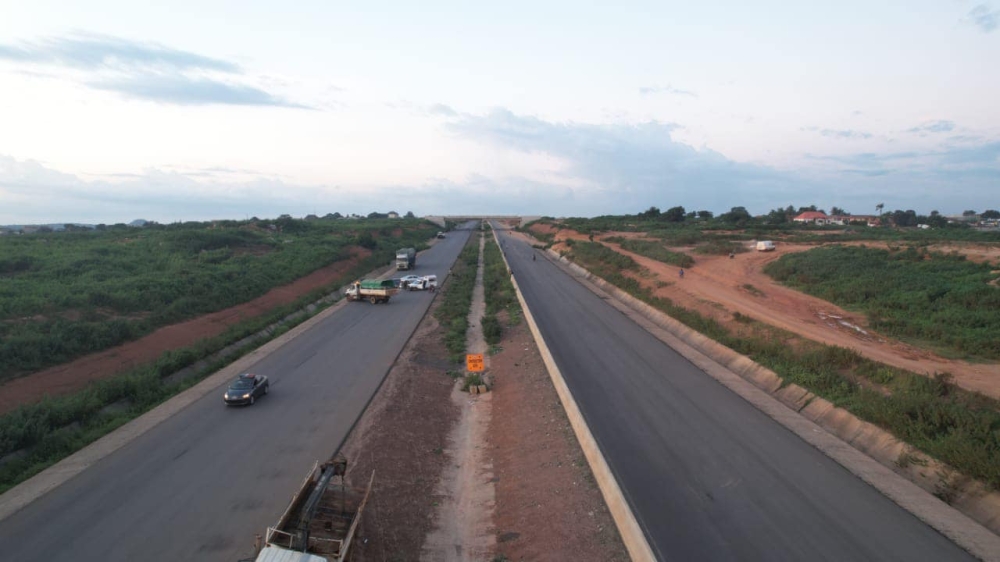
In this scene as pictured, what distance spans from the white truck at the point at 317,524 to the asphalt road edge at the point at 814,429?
40.8 ft

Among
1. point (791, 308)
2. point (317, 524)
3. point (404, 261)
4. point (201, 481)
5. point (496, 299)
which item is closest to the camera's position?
point (317, 524)

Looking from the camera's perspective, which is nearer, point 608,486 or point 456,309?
point 608,486

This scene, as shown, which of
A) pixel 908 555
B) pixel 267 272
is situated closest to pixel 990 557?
pixel 908 555

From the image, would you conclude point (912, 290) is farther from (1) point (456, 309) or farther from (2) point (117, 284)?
(2) point (117, 284)

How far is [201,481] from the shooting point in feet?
45.2

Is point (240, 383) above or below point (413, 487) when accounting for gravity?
above

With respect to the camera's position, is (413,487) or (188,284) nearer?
(413,487)

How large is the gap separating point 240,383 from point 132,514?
791cm

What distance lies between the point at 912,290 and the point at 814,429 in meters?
24.7

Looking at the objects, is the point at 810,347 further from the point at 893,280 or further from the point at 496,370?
the point at 893,280

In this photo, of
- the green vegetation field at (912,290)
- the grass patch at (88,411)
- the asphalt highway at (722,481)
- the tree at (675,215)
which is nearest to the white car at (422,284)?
the grass patch at (88,411)

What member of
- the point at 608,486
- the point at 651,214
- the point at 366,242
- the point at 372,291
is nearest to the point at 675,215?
the point at 651,214

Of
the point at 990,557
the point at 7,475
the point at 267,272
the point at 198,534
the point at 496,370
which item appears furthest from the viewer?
the point at 267,272

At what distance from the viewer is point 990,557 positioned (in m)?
10.1
